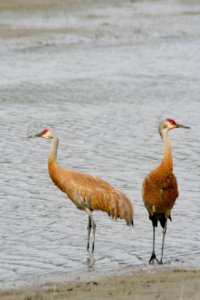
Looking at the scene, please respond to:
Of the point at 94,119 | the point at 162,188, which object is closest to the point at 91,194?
the point at 162,188

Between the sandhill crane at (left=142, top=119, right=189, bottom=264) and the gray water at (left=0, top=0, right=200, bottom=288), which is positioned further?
the gray water at (left=0, top=0, right=200, bottom=288)

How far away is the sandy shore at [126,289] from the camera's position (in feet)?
25.7

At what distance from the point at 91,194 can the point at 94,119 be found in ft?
22.7

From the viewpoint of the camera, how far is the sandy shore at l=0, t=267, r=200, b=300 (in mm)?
7832

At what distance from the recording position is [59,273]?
920 centimetres

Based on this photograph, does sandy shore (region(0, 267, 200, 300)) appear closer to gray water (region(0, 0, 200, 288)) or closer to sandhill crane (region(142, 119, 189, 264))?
gray water (region(0, 0, 200, 288))

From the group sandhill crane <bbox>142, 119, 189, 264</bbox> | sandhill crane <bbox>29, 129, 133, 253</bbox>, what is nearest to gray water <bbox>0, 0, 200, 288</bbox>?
sandhill crane <bbox>29, 129, 133, 253</bbox>

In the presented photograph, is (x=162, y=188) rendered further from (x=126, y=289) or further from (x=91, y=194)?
(x=126, y=289)

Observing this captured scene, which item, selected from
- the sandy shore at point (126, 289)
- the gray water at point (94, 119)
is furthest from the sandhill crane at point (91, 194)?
the sandy shore at point (126, 289)

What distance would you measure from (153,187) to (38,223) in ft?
6.32

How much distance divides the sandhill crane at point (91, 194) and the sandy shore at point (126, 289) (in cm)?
133

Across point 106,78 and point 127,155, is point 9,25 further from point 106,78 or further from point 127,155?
point 127,155

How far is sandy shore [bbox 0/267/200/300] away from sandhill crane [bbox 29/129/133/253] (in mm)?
1328

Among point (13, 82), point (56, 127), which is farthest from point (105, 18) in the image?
point (56, 127)
